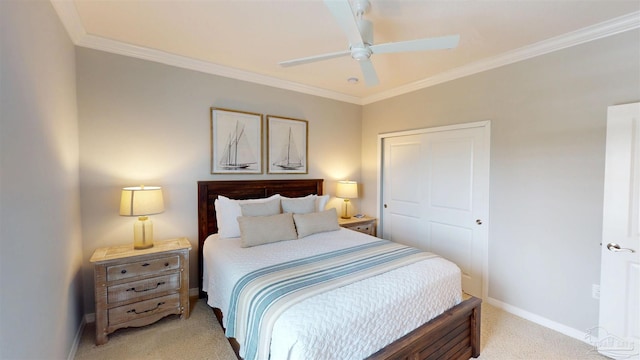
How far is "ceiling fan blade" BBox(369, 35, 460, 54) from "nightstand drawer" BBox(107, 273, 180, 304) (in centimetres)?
260

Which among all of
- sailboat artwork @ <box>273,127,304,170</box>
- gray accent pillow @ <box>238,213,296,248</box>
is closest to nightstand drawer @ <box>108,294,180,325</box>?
gray accent pillow @ <box>238,213,296,248</box>

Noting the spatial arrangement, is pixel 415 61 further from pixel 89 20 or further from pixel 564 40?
pixel 89 20

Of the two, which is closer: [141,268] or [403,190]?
[141,268]

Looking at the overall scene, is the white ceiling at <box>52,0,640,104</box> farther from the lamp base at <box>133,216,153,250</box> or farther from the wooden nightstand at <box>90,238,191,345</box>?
the wooden nightstand at <box>90,238,191,345</box>

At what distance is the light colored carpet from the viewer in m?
2.07

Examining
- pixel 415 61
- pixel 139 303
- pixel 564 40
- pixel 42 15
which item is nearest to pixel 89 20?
pixel 42 15

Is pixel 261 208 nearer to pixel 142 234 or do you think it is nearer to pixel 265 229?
pixel 265 229

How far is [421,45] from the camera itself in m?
1.76

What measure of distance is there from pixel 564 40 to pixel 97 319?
4.59 m

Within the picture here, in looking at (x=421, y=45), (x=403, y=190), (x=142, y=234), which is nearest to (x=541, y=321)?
(x=403, y=190)

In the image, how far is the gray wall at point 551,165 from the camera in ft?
7.20

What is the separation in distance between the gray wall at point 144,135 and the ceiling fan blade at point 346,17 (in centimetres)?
193

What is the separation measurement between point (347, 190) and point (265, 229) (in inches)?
64.6

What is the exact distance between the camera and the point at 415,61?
2.87 metres
